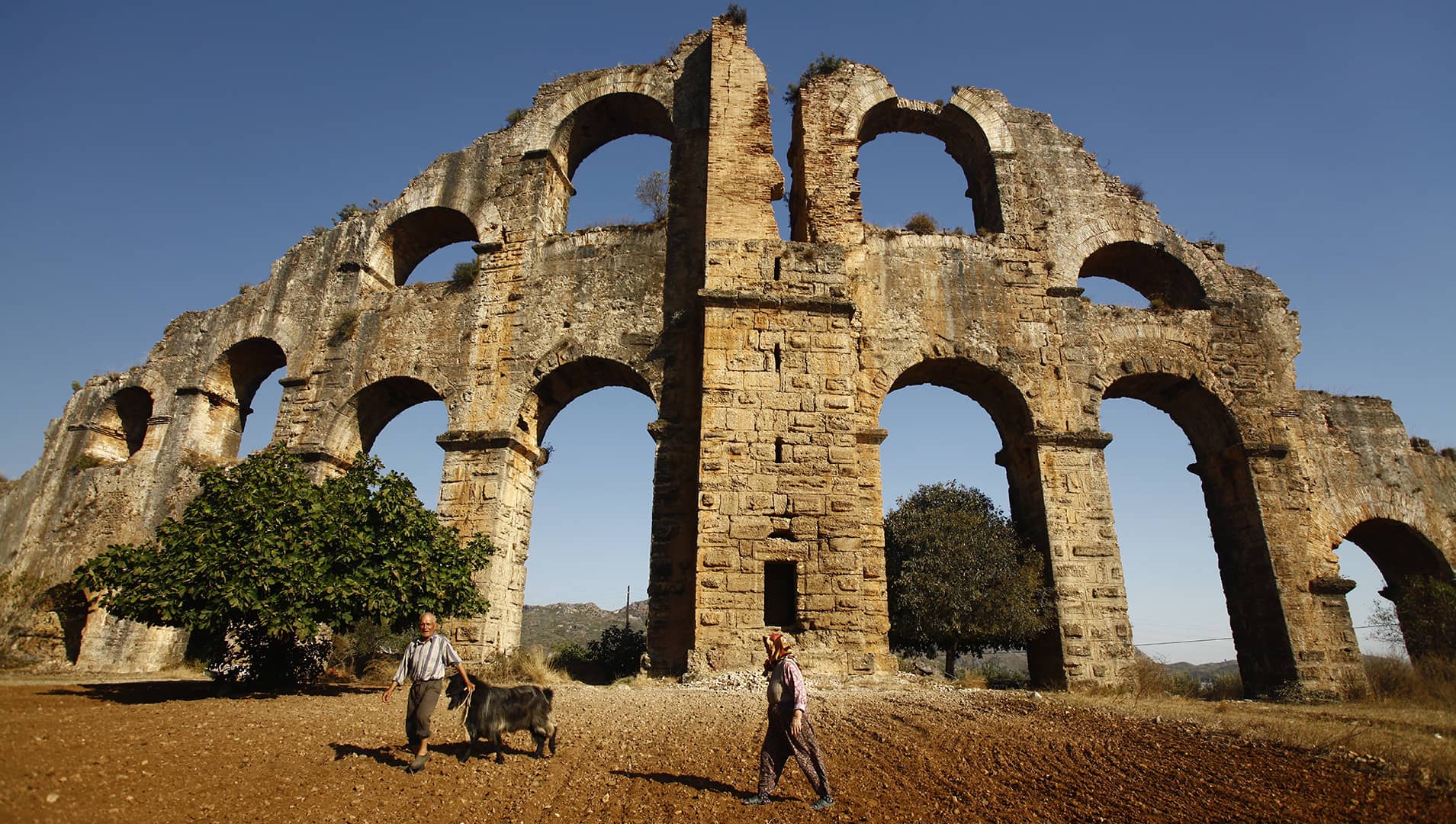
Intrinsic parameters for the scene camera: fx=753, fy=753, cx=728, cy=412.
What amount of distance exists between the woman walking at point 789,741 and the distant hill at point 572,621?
32.7 m

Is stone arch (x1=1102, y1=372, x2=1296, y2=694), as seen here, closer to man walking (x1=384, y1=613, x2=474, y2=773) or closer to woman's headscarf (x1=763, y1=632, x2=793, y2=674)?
woman's headscarf (x1=763, y1=632, x2=793, y2=674)

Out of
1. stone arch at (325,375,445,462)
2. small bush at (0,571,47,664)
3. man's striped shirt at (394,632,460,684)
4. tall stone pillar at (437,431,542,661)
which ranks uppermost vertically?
stone arch at (325,375,445,462)

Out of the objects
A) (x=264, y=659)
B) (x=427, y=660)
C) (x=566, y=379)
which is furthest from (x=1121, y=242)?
(x=264, y=659)

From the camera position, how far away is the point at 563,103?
44.4 ft

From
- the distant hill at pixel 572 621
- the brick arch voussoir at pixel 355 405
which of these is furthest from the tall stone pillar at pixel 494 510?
the distant hill at pixel 572 621

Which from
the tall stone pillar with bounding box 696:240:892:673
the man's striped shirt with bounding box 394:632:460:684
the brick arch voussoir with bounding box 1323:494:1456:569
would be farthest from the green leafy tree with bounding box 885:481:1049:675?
the man's striped shirt with bounding box 394:632:460:684

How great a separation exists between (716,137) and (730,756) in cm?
930

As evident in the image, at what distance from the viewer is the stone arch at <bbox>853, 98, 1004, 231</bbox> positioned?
517 inches

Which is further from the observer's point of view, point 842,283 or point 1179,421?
point 1179,421

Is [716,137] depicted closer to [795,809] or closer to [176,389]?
[795,809]

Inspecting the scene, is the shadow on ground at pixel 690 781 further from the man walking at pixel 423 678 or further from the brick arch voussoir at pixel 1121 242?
the brick arch voussoir at pixel 1121 242

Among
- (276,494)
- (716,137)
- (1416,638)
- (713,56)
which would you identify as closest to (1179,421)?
(1416,638)

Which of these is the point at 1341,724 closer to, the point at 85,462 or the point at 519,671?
the point at 519,671

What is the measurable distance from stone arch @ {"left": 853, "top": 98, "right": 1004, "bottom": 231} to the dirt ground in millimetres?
9114
